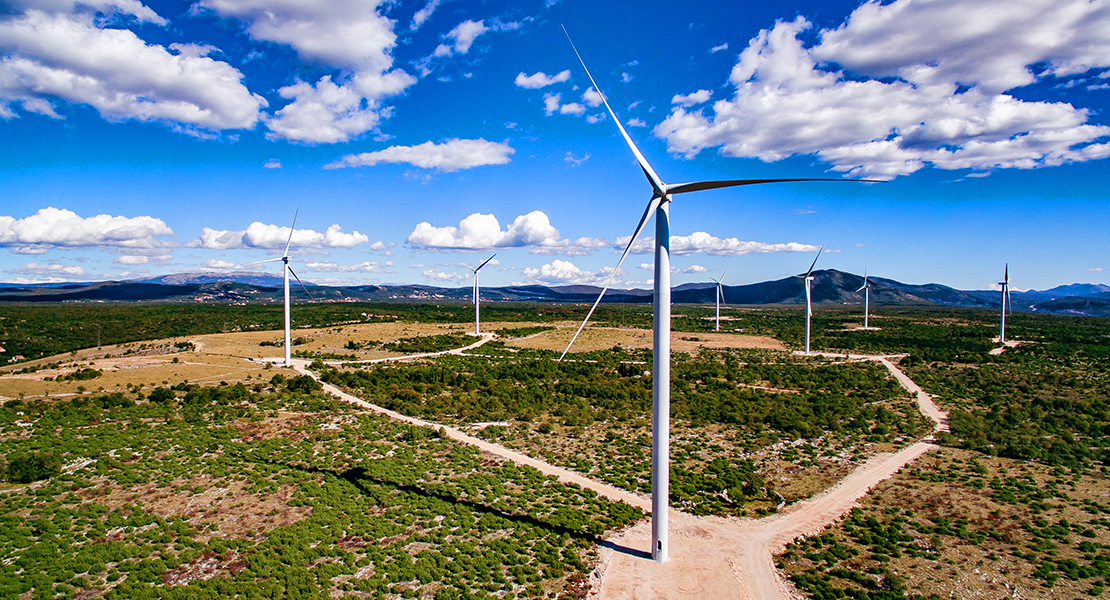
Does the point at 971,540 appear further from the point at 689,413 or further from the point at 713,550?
the point at 689,413

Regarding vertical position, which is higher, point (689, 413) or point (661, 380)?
point (661, 380)

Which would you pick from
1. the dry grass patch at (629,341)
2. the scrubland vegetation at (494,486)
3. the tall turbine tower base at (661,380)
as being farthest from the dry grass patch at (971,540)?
the dry grass patch at (629,341)

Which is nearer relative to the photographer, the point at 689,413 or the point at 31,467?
the point at 31,467

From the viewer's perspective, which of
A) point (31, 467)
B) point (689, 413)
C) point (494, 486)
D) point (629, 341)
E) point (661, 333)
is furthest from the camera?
point (629, 341)

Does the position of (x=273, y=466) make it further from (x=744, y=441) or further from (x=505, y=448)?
(x=744, y=441)

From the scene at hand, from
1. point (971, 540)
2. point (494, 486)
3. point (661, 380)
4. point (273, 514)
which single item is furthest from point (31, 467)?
point (971, 540)

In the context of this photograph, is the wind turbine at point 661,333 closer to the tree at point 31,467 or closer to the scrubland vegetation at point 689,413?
the scrubland vegetation at point 689,413

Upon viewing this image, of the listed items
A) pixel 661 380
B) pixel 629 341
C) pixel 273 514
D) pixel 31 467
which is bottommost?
pixel 629 341

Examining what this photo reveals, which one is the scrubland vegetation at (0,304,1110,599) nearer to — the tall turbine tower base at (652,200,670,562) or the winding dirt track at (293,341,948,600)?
the winding dirt track at (293,341,948,600)

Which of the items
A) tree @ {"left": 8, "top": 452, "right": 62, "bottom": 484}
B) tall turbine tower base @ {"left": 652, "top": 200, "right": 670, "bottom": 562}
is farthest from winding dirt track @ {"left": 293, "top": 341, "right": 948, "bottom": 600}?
tree @ {"left": 8, "top": 452, "right": 62, "bottom": 484}
